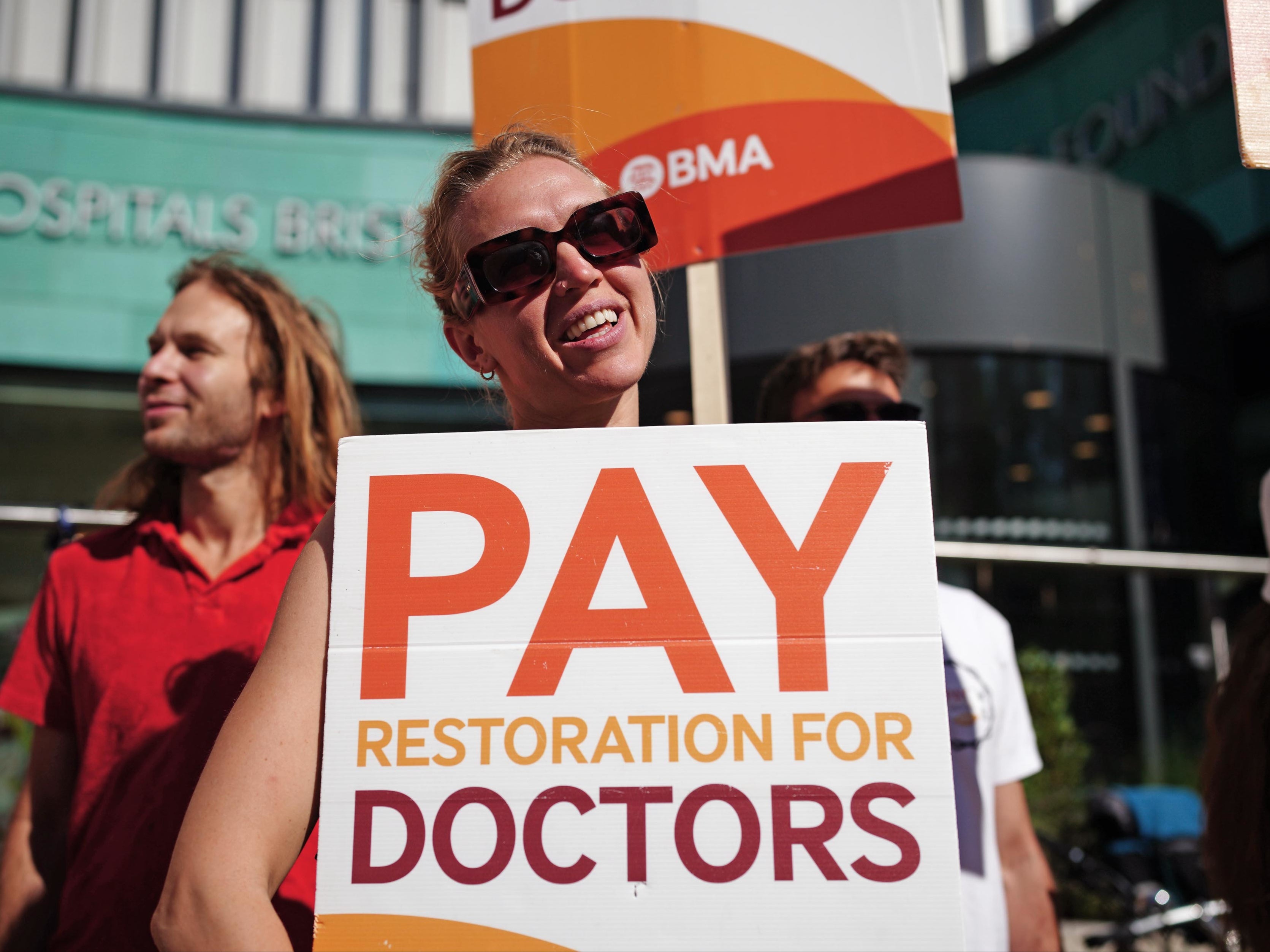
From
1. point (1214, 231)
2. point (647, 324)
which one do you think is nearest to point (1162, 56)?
point (1214, 231)

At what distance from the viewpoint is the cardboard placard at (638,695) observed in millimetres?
1070

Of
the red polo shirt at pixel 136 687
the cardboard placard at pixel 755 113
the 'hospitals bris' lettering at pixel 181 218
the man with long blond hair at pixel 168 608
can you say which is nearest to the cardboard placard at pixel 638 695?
the red polo shirt at pixel 136 687

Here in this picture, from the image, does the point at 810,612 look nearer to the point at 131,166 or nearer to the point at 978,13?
the point at 131,166

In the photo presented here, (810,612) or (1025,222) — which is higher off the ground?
(1025,222)

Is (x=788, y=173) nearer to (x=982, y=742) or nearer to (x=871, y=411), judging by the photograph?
(x=871, y=411)

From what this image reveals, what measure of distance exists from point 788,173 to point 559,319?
2.70 ft

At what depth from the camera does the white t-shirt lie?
6.32 ft

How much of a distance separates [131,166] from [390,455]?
11039 millimetres

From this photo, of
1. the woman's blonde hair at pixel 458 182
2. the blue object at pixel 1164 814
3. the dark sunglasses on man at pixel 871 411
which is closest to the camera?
the woman's blonde hair at pixel 458 182

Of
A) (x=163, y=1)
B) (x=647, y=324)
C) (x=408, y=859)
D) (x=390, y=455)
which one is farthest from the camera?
(x=163, y=1)

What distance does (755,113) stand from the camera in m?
2.05

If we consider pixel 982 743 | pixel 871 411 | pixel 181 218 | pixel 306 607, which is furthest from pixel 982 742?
pixel 181 218

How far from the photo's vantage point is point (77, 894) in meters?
1.72

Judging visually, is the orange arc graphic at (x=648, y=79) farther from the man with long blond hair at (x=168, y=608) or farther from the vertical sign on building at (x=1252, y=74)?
the man with long blond hair at (x=168, y=608)
